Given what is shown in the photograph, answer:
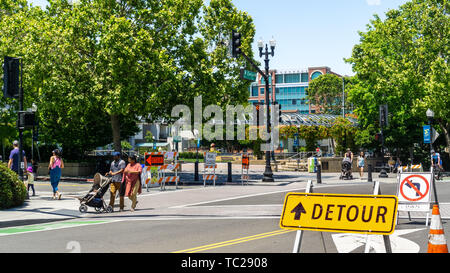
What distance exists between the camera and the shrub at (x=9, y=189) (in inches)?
547

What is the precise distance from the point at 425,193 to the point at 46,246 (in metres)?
8.46

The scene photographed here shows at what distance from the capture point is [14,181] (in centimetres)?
1442

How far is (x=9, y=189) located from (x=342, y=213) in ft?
38.4

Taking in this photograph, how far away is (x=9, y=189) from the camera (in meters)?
14.1

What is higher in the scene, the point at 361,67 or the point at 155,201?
the point at 361,67

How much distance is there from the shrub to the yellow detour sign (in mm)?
10877

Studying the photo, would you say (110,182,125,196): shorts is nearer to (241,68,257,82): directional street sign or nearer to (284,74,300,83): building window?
(241,68,257,82): directional street sign

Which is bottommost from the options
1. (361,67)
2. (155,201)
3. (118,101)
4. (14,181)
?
(155,201)

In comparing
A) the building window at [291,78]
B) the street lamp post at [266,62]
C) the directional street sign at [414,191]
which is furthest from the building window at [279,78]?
the directional street sign at [414,191]

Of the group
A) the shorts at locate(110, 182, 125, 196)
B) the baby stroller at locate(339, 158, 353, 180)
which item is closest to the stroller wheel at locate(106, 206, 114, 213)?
the shorts at locate(110, 182, 125, 196)

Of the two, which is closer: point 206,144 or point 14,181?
point 14,181

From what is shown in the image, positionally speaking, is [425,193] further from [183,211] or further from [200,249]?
[183,211]
